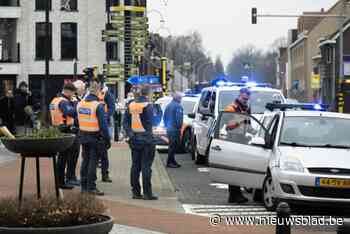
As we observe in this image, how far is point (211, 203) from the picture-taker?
12.5 m

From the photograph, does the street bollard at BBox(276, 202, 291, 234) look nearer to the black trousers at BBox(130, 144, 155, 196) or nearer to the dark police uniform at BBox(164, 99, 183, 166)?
the black trousers at BBox(130, 144, 155, 196)

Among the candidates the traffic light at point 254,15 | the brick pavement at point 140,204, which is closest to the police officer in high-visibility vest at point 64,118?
the brick pavement at point 140,204

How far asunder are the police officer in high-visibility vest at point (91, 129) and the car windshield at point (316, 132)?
2.93 m

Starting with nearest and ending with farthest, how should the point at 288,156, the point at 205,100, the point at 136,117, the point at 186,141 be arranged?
the point at 288,156, the point at 136,117, the point at 205,100, the point at 186,141

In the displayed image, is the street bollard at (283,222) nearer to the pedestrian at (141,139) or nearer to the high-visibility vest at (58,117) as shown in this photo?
the pedestrian at (141,139)

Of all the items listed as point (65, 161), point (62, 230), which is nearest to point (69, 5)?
point (65, 161)

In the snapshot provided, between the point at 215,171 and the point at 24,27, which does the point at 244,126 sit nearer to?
the point at 215,171

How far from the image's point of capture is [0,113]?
20953 millimetres

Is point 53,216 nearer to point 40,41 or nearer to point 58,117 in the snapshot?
point 58,117

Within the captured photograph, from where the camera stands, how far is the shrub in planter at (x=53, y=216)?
6109 millimetres

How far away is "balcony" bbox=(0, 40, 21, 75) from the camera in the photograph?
6016 centimetres

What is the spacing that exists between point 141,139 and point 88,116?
0.94 m

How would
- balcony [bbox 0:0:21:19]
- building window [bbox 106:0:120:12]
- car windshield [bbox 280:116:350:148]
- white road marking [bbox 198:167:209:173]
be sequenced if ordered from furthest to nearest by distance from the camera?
building window [bbox 106:0:120:12]
balcony [bbox 0:0:21:19]
white road marking [bbox 198:167:209:173]
car windshield [bbox 280:116:350:148]

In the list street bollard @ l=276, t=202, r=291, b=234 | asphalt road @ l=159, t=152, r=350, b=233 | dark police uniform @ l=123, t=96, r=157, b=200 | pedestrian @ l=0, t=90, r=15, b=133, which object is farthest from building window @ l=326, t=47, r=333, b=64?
street bollard @ l=276, t=202, r=291, b=234
